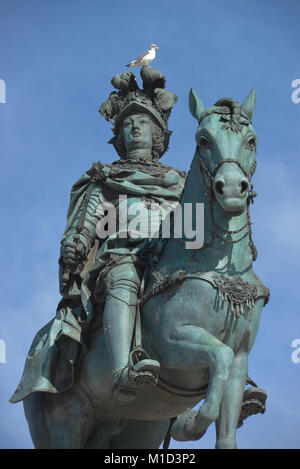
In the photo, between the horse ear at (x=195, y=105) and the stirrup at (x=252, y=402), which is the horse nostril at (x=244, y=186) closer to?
the horse ear at (x=195, y=105)

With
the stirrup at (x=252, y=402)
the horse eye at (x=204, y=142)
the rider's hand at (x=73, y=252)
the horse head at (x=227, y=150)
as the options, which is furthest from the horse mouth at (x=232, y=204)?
the rider's hand at (x=73, y=252)

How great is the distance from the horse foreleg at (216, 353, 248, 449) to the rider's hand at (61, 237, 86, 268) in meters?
Result: 2.62

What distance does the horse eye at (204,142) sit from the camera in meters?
11.0

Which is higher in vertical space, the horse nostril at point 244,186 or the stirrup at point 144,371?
the horse nostril at point 244,186

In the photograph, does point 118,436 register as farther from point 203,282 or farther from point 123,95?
point 123,95

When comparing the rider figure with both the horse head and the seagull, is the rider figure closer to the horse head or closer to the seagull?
the seagull

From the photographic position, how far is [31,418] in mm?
12719

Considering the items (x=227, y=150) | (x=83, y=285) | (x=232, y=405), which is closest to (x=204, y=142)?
(x=227, y=150)

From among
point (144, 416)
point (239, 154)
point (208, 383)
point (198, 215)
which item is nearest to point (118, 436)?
point (144, 416)

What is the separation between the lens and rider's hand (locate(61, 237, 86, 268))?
12648 millimetres

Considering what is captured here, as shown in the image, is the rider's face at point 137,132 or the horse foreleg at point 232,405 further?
the rider's face at point 137,132

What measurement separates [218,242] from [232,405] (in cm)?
174

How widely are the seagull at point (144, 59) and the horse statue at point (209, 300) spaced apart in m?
3.25

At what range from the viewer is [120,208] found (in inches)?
510
